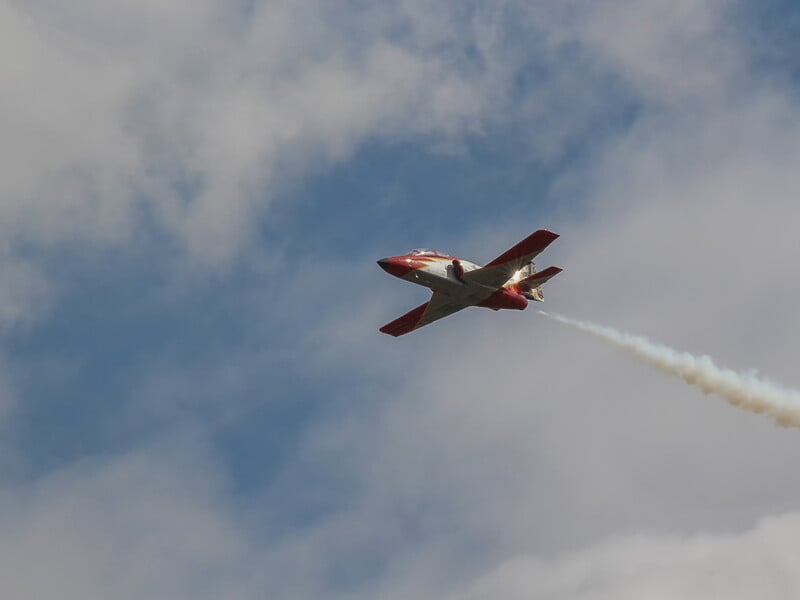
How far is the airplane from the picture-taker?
338 feet

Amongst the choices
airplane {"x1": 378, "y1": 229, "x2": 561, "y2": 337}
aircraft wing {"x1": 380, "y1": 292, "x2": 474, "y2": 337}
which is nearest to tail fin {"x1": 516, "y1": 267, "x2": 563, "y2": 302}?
airplane {"x1": 378, "y1": 229, "x2": 561, "y2": 337}

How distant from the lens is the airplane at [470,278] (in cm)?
10294

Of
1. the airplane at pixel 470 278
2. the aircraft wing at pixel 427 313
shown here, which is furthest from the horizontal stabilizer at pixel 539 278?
the aircraft wing at pixel 427 313

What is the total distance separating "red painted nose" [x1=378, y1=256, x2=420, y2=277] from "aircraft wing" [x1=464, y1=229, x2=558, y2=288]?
166 inches

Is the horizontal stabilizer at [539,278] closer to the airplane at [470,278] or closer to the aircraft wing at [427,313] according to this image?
the airplane at [470,278]

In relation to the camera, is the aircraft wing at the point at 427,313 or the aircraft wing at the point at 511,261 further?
the aircraft wing at the point at 427,313

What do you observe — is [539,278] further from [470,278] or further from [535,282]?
[470,278]

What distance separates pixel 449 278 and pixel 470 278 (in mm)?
1509

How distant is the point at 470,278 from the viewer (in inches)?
4173

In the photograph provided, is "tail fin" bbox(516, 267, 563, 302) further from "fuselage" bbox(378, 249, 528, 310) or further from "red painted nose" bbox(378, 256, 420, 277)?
"red painted nose" bbox(378, 256, 420, 277)

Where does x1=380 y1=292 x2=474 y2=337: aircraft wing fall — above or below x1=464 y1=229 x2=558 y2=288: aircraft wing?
above

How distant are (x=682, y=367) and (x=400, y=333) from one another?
21683 mm

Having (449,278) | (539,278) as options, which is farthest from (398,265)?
(539,278)

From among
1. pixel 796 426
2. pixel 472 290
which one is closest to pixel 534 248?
pixel 472 290
